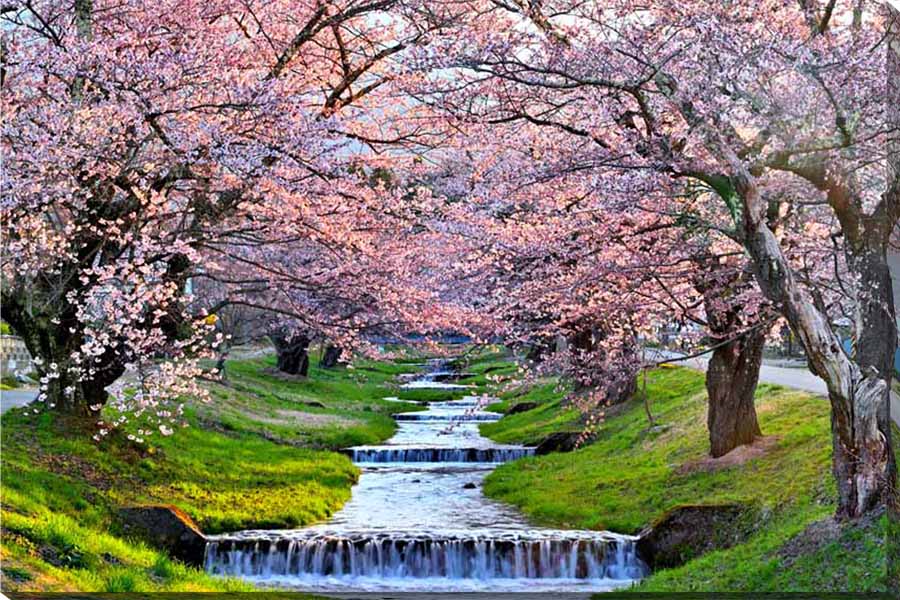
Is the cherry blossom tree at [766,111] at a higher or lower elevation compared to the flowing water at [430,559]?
higher

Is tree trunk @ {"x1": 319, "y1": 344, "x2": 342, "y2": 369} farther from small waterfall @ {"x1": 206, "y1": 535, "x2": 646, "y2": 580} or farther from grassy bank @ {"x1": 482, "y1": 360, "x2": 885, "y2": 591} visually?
small waterfall @ {"x1": 206, "y1": 535, "x2": 646, "y2": 580}

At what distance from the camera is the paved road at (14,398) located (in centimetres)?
1178

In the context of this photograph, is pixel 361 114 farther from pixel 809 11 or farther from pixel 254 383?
pixel 254 383

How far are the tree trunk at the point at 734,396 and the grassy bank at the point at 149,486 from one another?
4117mm

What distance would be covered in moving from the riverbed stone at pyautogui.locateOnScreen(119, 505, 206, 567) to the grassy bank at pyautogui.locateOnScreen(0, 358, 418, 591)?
0.45 feet

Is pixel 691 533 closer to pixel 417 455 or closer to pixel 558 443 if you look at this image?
pixel 558 443

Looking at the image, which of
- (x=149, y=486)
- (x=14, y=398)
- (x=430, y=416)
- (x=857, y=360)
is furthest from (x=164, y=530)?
(x=430, y=416)

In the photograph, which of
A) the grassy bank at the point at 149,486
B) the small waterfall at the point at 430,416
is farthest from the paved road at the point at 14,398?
the small waterfall at the point at 430,416

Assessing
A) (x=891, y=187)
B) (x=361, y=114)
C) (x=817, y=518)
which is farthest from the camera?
(x=361, y=114)

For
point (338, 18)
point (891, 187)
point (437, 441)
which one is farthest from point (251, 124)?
point (437, 441)

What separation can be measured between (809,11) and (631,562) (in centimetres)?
471

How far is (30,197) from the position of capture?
24.4 feet

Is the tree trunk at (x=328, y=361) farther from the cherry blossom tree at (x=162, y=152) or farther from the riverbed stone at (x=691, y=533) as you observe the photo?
the riverbed stone at (x=691, y=533)

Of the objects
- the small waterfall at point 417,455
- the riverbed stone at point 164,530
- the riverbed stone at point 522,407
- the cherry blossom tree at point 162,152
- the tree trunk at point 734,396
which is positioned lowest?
the riverbed stone at point 164,530
